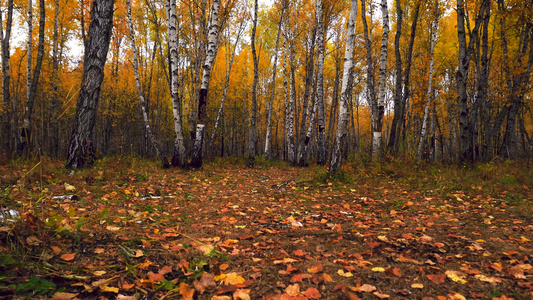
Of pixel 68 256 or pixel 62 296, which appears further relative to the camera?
pixel 68 256

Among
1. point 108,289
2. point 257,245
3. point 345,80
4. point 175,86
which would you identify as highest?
point 175,86

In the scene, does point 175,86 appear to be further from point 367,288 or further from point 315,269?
point 367,288

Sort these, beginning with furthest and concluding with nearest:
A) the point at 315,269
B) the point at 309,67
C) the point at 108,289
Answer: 1. the point at 309,67
2. the point at 315,269
3. the point at 108,289

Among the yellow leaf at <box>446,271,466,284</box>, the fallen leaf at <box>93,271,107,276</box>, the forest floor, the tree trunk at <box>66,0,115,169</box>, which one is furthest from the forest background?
the fallen leaf at <box>93,271,107,276</box>

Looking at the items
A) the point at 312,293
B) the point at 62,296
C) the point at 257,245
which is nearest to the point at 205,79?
the point at 257,245

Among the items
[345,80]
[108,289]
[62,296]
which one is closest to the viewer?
[62,296]

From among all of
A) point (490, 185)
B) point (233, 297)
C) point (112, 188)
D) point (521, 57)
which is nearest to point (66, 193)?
A: point (112, 188)

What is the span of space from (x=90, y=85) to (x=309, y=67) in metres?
11.2

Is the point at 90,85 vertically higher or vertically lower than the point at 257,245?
higher

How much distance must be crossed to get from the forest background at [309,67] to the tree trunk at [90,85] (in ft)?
7.97

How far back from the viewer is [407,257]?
2.40m

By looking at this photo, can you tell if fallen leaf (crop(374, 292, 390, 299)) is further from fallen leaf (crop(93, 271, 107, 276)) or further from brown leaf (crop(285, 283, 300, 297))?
fallen leaf (crop(93, 271, 107, 276))

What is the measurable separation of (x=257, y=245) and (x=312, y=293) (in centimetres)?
104

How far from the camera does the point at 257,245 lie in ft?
8.75
